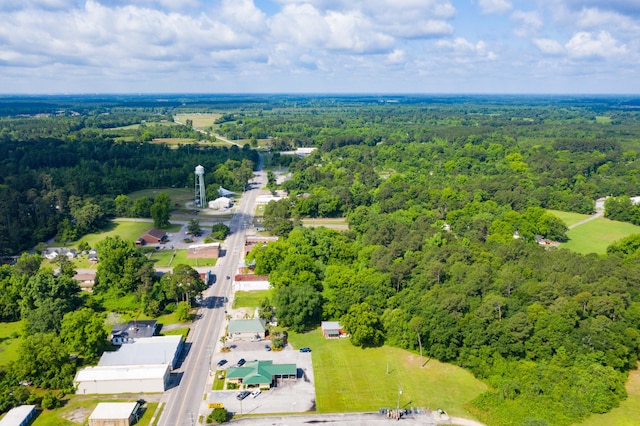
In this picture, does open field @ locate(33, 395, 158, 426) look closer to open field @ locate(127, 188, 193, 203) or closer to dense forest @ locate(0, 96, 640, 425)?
dense forest @ locate(0, 96, 640, 425)

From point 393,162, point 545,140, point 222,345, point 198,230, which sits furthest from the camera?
Result: point 545,140

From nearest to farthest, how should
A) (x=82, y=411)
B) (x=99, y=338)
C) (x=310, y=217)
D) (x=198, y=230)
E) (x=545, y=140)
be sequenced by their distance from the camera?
(x=82, y=411) < (x=99, y=338) < (x=198, y=230) < (x=310, y=217) < (x=545, y=140)

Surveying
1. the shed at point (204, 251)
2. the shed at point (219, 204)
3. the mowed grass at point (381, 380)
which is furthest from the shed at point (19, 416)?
the shed at point (219, 204)

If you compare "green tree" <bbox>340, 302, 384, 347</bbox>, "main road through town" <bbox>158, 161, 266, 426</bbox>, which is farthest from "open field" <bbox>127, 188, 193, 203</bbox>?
"green tree" <bbox>340, 302, 384, 347</bbox>

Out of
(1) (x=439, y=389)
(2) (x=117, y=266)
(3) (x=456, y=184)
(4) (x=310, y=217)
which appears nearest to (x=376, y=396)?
(1) (x=439, y=389)

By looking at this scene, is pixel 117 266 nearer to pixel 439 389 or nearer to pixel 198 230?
pixel 198 230

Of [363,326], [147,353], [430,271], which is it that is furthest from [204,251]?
[430,271]
